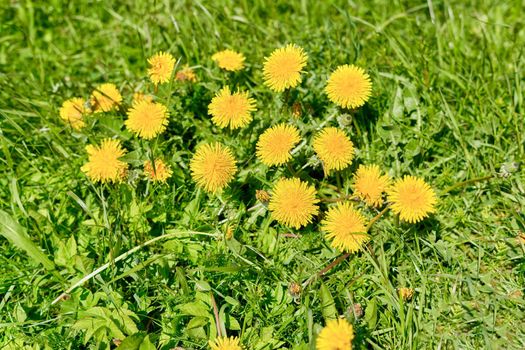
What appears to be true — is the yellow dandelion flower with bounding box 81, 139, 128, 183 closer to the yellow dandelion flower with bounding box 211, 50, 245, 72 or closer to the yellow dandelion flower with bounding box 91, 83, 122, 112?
the yellow dandelion flower with bounding box 91, 83, 122, 112

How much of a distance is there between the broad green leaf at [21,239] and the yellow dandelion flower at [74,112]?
55cm

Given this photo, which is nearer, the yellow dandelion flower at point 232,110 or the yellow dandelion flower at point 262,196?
the yellow dandelion flower at point 262,196

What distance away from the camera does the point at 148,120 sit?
2365 mm

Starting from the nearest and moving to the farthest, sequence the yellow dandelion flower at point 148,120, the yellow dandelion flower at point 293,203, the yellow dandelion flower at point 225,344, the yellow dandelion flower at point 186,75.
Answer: the yellow dandelion flower at point 225,344
the yellow dandelion flower at point 293,203
the yellow dandelion flower at point 148,120
the yellow dandelion flower at point 186,75

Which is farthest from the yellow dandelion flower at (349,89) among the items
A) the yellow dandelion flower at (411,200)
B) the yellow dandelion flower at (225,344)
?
the yellow dandelion flower at (225,344)

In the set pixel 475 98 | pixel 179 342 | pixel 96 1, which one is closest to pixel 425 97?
pixel 475 98

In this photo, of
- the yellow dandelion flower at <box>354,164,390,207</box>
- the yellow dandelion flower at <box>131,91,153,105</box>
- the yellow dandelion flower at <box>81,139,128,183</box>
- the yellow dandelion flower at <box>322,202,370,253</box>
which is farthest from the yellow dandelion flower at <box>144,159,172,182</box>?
the yellow dandelion flower at <box>354,164,390,207</box>

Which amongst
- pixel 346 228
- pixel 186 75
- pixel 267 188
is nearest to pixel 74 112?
pixel 186 75

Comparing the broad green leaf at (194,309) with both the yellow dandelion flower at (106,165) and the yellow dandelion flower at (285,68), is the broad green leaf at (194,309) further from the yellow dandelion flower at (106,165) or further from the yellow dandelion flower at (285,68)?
the yellow dandelion flower at (285,68)

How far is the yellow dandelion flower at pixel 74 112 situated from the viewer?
2.56 meters

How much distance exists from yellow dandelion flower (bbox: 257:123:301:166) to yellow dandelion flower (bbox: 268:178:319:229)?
0.33 ft

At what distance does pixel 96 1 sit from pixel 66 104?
101 cm

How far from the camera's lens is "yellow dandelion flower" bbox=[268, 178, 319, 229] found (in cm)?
214

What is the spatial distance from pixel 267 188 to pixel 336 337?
2.67 ft
